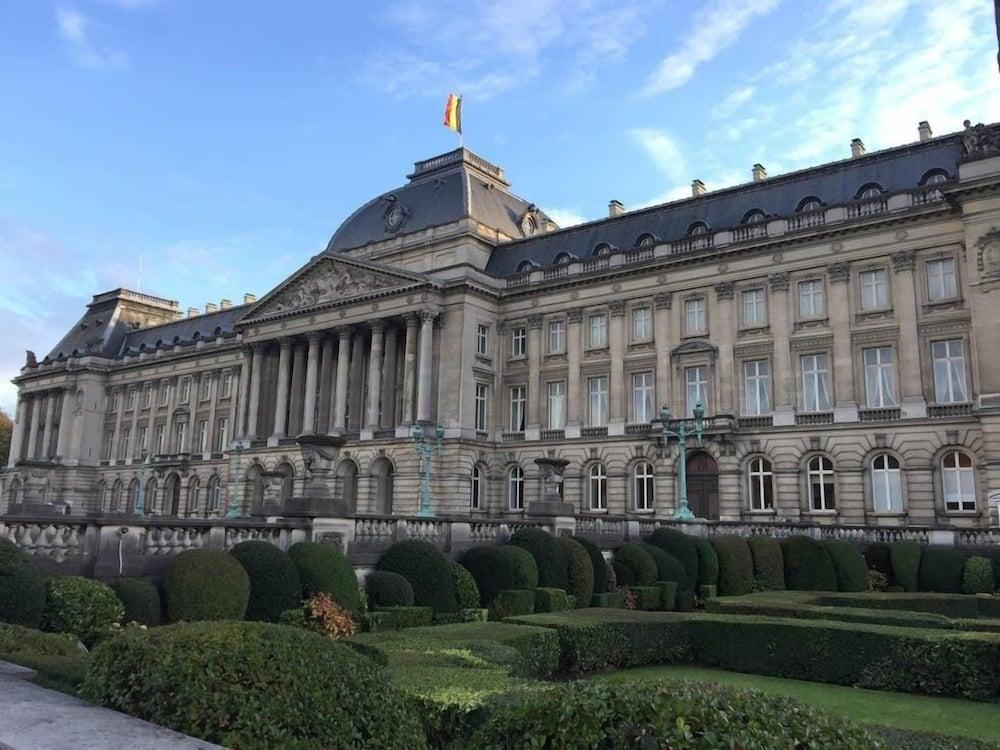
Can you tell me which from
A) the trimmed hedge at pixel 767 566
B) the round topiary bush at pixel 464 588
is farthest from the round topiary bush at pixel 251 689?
the trimmed hedge at pixel 767 566

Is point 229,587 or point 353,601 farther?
point 353,601

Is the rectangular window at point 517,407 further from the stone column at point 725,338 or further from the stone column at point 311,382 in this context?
the stone column at point 311,382

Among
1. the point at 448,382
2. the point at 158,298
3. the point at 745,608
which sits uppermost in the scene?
the point at 158,298

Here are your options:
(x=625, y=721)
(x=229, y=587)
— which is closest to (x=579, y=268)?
(x=229, y=587)

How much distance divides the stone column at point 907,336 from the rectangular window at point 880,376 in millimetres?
483

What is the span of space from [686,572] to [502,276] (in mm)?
29249

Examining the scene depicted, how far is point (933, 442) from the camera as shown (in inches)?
1422

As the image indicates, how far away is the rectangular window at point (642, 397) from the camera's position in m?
45.1

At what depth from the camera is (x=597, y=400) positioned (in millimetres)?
47406

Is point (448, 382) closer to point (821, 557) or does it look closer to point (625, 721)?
point (821, 557)

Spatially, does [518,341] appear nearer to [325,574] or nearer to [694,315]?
[694,315]

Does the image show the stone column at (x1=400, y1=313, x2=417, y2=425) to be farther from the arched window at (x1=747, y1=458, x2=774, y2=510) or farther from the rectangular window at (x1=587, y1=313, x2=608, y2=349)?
the arched window at (x1=747, y1=458, x2=774, y2=510)

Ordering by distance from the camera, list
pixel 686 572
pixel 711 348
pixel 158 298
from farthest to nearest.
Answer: pixel 158 298
pixel 711 348
pixel 686 572

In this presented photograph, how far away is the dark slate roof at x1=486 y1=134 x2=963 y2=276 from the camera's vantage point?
39.8 metres
